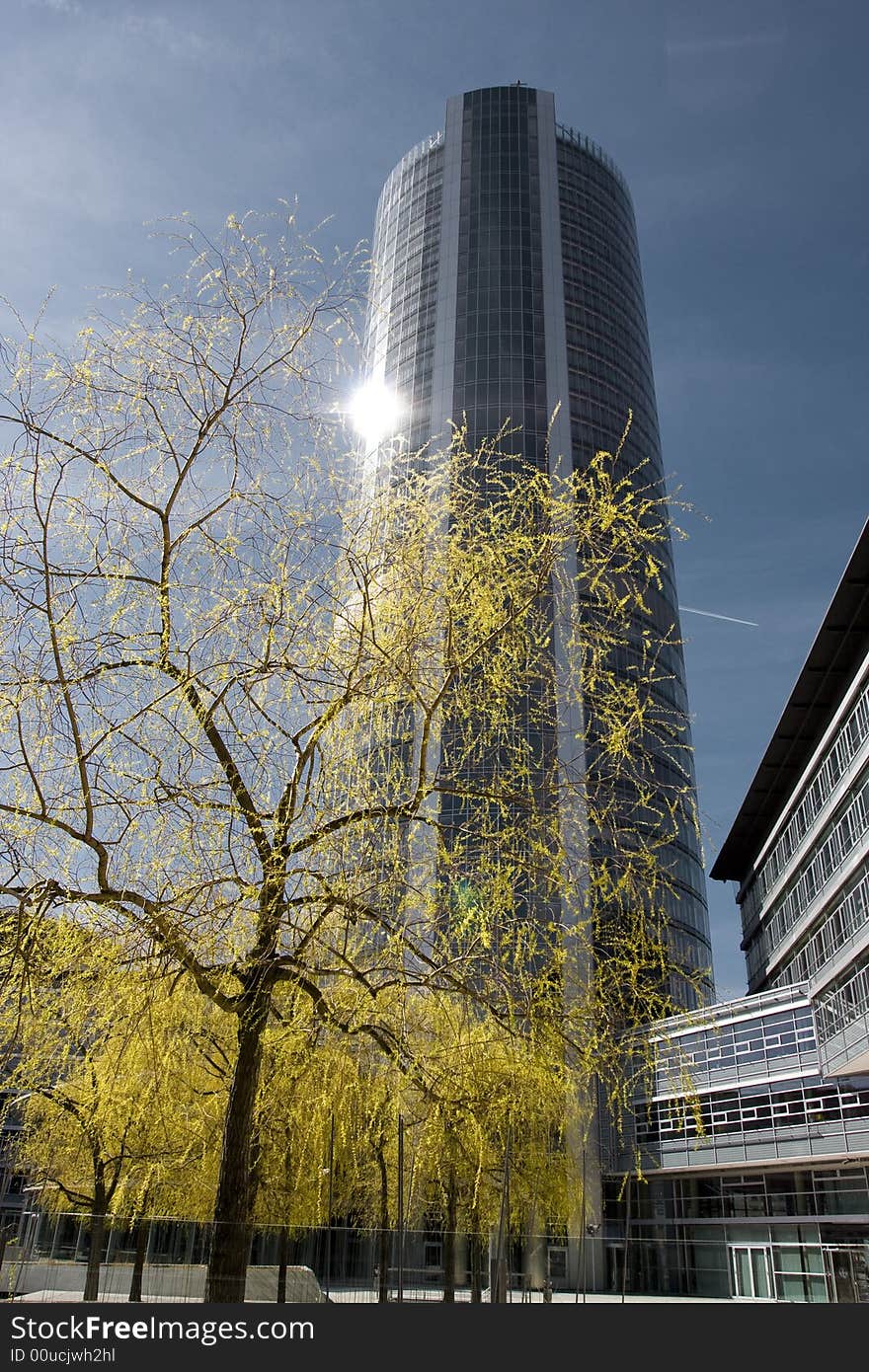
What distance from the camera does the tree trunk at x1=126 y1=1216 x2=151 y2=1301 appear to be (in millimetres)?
9068

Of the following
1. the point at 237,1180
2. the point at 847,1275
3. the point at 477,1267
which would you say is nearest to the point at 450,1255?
the point at 477,1267

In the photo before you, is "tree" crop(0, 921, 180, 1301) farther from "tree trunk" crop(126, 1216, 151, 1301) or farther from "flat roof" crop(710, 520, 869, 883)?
"flat roof" crop(710, 520, 869, 883)

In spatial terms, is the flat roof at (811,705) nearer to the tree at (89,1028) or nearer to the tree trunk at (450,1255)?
the tree trunk at (450,1255)

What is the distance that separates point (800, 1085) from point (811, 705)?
18.5 m

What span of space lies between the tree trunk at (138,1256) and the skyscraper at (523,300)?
67103 mm

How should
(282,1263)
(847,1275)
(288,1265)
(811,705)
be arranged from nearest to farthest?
(282,1263) < (288,1265) < (847,1275) < (811,705)

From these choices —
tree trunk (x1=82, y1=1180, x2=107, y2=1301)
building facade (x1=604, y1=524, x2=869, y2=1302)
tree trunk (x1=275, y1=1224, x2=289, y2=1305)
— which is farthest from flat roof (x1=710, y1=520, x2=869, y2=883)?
tree trunk (x1=82, y1=1180, x2=107, y2=1301)

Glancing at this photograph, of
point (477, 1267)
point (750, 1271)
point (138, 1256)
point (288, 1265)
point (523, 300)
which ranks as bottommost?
point (750, 1271)

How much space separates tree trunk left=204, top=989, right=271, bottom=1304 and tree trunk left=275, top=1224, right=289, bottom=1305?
108 inches

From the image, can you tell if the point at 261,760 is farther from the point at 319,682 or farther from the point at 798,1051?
the point at 798,1051

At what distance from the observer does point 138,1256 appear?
31.2 ft

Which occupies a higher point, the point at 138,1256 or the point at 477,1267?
the point at 138,1256

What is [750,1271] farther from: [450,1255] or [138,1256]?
[138,1256]

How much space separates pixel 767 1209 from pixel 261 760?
1683 inches
